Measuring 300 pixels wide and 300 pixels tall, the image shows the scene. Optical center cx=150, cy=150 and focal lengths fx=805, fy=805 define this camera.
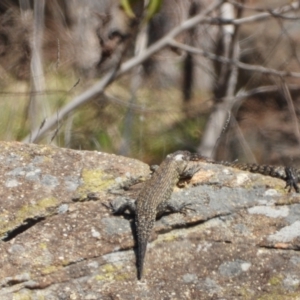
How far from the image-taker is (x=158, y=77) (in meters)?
8.16

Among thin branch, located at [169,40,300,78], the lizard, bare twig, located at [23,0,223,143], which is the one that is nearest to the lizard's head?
the lizard

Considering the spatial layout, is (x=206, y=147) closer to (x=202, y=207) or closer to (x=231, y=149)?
(x=231, y=149)

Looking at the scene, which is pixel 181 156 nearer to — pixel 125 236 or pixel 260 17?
pixel 125 236

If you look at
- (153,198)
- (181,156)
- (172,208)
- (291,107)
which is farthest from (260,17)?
(172,208)

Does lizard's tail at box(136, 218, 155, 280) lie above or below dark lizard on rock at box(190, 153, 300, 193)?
below

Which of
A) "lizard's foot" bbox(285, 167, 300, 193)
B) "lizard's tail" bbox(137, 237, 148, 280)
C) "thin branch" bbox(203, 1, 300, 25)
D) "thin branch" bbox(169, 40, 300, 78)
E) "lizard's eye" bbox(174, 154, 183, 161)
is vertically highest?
"thin branch" bbox(203, 1, 300, 25)

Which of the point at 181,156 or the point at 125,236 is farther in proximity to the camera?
the point at 181,156

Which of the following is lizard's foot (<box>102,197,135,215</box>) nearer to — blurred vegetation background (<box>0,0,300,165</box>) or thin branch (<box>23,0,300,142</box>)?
blurred vegetation background (<box>0,0,300,165</box>)

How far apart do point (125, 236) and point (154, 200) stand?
416mm

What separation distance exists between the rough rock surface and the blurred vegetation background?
8.55ft

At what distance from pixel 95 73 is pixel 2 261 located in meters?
3.99

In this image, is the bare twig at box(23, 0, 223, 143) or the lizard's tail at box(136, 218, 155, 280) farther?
the bare twig at box(23, 0, 223, 143)

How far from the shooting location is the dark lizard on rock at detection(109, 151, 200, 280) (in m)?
4.30

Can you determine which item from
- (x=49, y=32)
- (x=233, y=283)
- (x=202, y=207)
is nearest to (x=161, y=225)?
(x=202, y=207)
